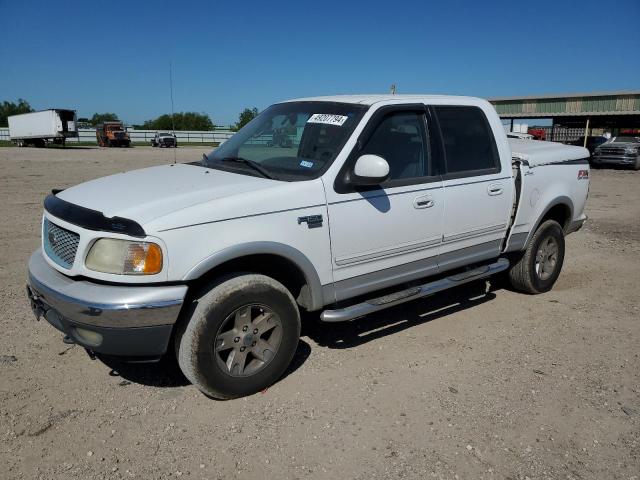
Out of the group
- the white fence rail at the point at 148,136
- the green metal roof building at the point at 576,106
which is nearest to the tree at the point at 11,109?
the white fence rail at the point at 148,136

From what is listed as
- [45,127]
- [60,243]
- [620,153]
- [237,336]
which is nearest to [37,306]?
[60,243]

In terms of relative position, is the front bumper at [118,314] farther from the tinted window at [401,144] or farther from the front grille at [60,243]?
the tinted window at [401,144]

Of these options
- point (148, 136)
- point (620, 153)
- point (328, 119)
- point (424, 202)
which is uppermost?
point (328, 119)

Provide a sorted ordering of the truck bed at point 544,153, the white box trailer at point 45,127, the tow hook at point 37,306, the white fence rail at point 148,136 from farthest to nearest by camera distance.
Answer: the white fence rail at point 148,136
the white box trailer at point 45,127
the truck bed at point 544,153
the tow hook at point 37,306

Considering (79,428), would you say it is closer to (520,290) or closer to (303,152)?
(303,152)

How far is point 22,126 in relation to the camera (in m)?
46.1

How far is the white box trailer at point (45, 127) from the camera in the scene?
42.8 metres

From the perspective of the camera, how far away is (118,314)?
2.89 metres

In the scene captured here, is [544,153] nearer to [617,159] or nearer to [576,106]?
[617,159]

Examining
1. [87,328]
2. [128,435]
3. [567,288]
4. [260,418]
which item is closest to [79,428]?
[128,435]

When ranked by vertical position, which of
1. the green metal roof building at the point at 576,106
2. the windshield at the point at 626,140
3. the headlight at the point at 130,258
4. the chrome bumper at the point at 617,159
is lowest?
the chrome bumper at the point at 617,159

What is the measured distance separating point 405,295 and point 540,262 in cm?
232

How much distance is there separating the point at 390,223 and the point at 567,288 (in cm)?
322

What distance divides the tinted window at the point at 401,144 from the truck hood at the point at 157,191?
0.96m
